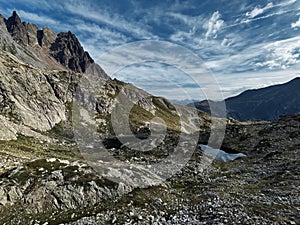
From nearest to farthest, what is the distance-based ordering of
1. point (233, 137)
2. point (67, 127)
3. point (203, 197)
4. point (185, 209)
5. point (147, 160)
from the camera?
point (185, 209), point (203, 197), point (147, 160), point (233, 137), point (67, 127)

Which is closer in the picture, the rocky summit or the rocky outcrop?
the rocky summit

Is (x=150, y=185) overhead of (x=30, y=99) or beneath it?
beneath

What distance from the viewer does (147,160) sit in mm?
51281

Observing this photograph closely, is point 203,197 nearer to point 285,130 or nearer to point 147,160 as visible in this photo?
point 147,160

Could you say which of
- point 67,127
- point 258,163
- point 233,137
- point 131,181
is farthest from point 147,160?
point 67,127

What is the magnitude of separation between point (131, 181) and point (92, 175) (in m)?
5.27

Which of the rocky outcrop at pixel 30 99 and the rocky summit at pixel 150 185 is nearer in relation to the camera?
the rocky summit at pixel 150 185

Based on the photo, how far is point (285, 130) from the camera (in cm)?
7556

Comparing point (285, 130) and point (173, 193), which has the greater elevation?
point (285, 130)

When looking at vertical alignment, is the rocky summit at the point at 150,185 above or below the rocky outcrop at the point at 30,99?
below

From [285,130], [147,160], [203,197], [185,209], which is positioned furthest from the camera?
[285,130]

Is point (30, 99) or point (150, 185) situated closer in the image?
point (150, 185)

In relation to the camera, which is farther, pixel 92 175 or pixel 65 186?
pixel 92 175

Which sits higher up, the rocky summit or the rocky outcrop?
the rocky outcrop
